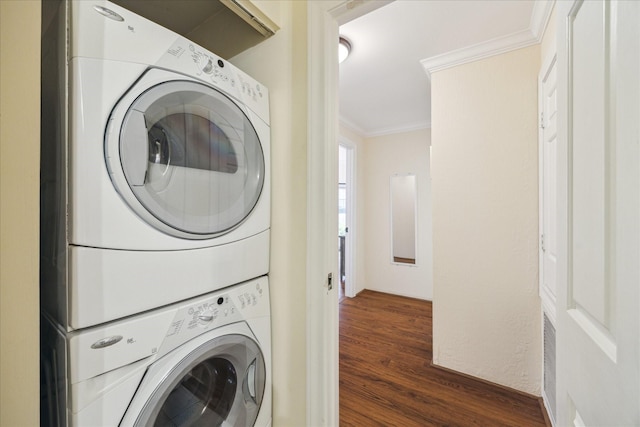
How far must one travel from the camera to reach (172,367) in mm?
724

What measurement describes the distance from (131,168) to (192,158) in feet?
0.65

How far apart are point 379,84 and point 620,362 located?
2471 mm

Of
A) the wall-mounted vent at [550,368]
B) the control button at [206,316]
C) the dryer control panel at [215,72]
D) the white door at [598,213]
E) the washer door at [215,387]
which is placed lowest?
the wall-mounted vent at [550,368]

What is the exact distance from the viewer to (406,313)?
9.86 ft

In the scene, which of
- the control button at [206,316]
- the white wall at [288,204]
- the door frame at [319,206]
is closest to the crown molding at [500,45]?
the door frame at [319,206]

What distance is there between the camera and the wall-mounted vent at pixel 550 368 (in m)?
1.39

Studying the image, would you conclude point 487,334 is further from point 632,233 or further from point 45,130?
point 45,130

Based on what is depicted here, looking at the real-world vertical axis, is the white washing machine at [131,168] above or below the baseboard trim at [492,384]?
above

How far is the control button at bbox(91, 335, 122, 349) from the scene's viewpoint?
59cm

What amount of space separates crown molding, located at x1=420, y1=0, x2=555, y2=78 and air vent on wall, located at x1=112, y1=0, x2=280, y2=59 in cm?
147

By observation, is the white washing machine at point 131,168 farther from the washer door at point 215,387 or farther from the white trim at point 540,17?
the white trim at point 540,17

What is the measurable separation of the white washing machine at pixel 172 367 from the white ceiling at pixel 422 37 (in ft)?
5.65

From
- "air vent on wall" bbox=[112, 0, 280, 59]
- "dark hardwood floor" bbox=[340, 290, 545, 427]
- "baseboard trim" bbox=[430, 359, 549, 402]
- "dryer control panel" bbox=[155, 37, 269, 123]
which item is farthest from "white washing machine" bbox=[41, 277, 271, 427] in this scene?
"baseboard trim" bbox=[430, 359, 549, 402]

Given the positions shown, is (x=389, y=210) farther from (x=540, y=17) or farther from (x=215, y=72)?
(x=215, y=72)
